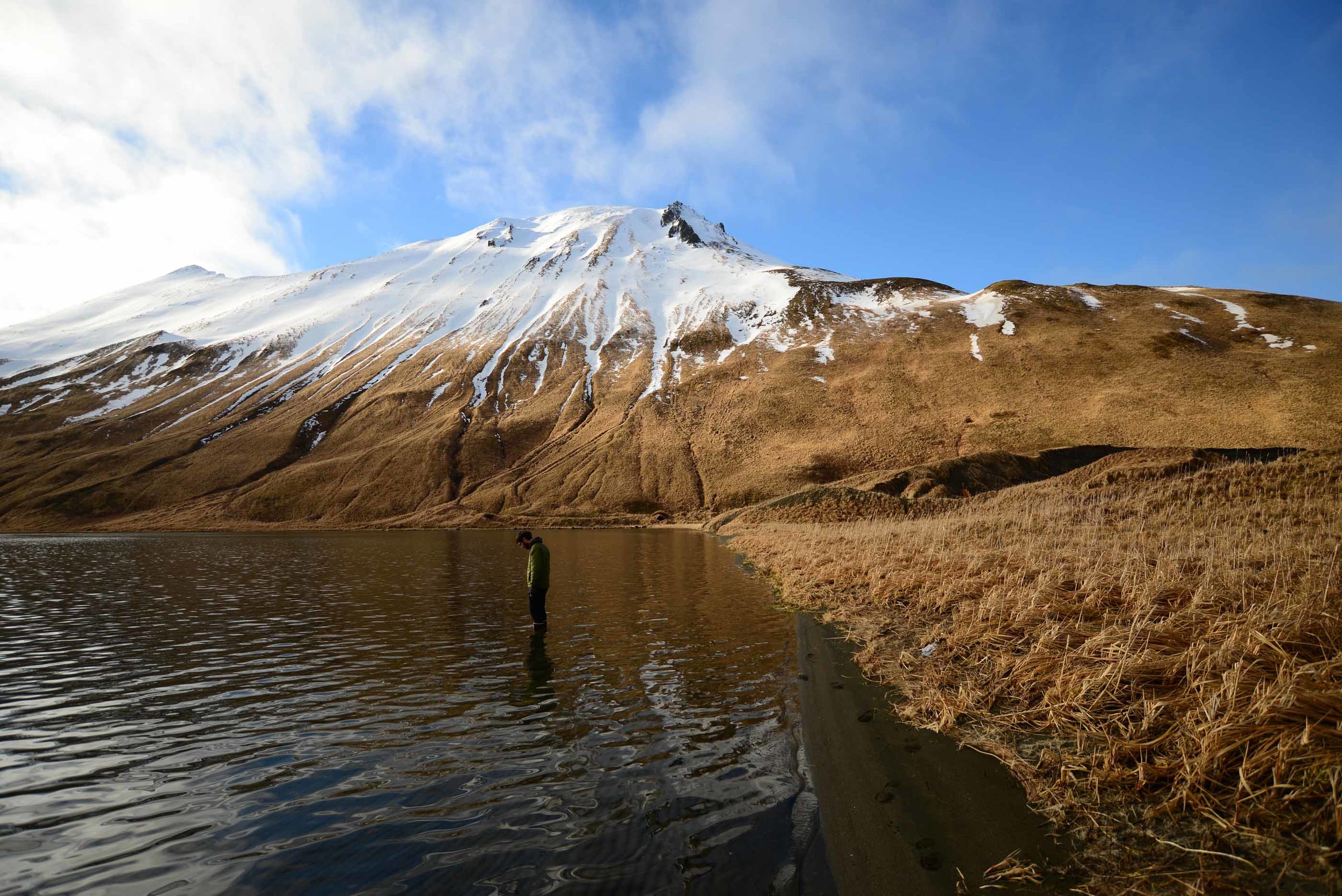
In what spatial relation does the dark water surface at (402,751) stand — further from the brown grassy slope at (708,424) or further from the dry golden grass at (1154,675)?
the brown grassy slope at (708,424)

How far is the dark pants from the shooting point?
1465cm

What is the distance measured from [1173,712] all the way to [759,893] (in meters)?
4.30

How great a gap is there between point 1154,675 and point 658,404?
328 feet

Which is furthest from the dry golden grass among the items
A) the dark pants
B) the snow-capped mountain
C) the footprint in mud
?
the snow-capped mountain

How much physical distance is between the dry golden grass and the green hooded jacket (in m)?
7.18

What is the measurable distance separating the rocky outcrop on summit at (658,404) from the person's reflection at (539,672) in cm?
6432

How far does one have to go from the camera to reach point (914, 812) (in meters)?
5.81

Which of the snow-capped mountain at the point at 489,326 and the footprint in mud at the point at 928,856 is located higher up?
the snow-capped mountain at the point at 489,326

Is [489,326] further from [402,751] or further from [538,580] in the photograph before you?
[402,751]

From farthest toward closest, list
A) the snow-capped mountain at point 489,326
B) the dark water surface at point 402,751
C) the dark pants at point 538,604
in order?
the snow-capped mountain at point 489,326 → the dark pants at point 538,604 → the dark water surface at point 402,751

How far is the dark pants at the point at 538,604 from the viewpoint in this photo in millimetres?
14648

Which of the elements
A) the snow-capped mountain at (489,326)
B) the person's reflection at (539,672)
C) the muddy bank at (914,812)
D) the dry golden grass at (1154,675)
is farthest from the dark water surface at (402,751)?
the snow-capped mountain at (489,326)

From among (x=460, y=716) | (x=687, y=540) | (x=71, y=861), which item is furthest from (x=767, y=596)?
(x=687, y=540)

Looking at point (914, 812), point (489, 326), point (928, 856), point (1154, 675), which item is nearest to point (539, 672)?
point (914, 812)
